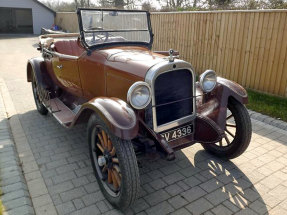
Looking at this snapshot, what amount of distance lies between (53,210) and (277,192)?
7.79ft

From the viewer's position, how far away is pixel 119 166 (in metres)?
2.32

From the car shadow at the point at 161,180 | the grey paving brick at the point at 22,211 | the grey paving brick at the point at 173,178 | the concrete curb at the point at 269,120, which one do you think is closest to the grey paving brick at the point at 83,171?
the car shadow at the point at 161,180

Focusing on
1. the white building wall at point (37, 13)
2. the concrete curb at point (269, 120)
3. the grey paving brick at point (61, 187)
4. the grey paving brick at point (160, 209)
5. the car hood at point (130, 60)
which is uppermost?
the white building wall at point (37, 13)

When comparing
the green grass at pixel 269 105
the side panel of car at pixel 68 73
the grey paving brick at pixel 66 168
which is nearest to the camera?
the grey paving brick at pixel 66 168

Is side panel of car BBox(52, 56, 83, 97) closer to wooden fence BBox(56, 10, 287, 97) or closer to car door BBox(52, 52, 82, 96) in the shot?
car door BBox(52, 52, 82, 96)

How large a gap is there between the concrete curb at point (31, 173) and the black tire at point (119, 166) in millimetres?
565

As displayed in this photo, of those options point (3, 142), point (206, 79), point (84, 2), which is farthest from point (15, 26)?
point (206, 79)

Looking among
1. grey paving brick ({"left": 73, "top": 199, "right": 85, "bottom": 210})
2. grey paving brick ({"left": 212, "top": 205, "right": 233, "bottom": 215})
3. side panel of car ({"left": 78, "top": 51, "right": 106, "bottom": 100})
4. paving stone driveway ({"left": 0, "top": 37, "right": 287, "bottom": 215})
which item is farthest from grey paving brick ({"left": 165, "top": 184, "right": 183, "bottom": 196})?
side panel of car ({"left": 78, "top": 51, "right": 106, "bottom": 100})

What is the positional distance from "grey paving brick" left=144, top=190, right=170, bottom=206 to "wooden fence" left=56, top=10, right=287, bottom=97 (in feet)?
13.8

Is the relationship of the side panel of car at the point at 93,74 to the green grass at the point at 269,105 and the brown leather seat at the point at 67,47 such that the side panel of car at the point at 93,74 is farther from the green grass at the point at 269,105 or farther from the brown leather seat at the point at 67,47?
the green grass at the point at 269,105

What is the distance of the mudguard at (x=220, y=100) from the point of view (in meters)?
3.06

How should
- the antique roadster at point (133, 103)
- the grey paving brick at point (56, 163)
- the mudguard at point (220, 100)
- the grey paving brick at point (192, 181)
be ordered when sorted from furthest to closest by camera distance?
the grey paving brick at point (56, 163)
the mudguard at point (220, 100)
the grey paving brick at point (192, 181)
the antique roadster at point (133, 103)

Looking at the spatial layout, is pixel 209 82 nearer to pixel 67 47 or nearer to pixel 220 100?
pixel 220 100

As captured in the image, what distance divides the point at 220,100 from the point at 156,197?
1.36m
